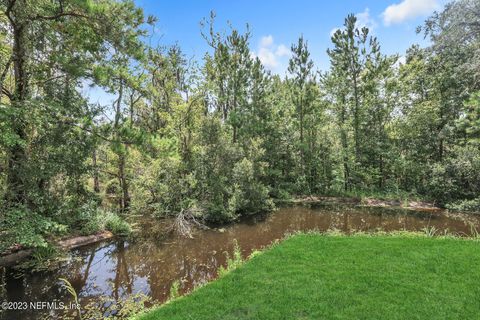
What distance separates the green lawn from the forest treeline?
396cm

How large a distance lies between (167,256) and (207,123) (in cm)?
750

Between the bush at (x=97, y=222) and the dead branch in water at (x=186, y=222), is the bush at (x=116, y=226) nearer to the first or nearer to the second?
the bush at (x=97, y=222)

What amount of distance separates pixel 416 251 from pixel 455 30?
13291 millimetres

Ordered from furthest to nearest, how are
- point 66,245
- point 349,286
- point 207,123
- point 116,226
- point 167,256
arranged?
point 207,123 < point 116,226 < point 66,245 < point 167,256 < point 349,286

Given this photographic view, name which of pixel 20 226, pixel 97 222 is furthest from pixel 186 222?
pixel 20 226

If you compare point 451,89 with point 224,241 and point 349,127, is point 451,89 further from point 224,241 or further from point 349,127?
point 224,241

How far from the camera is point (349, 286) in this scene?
16.8 feet

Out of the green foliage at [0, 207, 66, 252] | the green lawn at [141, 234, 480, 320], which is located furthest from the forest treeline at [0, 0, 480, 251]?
the green lawn at [141, 234, 480, 320]

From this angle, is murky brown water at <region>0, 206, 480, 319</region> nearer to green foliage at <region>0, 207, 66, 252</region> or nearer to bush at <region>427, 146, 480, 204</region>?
green foliage at <region>0, 207, 66, 252</region>

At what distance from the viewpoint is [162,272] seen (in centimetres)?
887

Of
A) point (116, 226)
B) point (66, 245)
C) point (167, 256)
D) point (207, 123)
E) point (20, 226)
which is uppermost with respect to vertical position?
point (207, 123)

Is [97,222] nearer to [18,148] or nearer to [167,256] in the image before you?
[167,256]

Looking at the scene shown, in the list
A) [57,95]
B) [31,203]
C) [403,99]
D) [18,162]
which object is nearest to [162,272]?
[31,203]

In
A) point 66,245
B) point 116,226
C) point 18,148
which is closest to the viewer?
point 18,148
